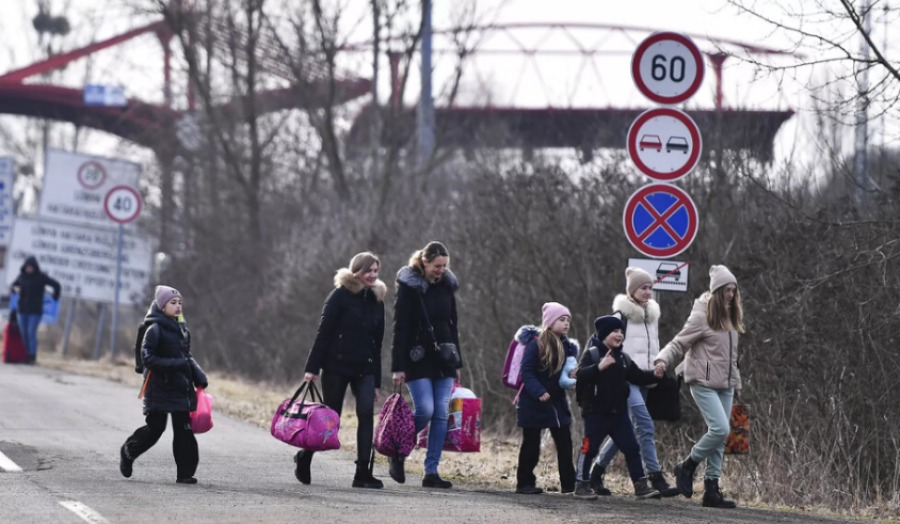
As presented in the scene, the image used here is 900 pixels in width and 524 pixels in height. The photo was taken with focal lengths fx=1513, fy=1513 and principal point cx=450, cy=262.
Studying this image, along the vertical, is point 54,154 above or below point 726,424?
above

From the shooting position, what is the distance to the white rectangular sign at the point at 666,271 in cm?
1134

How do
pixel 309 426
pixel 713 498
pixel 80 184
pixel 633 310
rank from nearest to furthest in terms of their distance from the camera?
pixel 713 498
pixel 309 426
pixel 633 310
pixel 80 184

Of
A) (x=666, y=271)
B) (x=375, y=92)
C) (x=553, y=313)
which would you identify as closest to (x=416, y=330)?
(x=553, y=313)

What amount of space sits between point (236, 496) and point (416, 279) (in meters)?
2.17

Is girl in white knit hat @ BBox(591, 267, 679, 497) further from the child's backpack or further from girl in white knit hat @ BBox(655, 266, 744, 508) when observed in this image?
the child's backpack

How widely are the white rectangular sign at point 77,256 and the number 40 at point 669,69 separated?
60.5 ft

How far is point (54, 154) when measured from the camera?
28969mm

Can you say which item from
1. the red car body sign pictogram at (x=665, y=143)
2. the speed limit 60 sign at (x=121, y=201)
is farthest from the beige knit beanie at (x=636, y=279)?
the speed limit 60 sign at (x=121, y=201)

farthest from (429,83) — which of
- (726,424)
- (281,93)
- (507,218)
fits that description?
(726,424)

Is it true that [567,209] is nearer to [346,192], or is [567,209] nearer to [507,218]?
[507,218]

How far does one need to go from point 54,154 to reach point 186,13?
4067mm

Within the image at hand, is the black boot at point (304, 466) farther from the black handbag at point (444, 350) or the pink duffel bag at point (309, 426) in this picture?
the black handbag at point (444, 350)

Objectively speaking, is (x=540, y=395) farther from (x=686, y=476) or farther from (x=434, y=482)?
(x=686, y=476)

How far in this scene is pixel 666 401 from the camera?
11.1 metres
